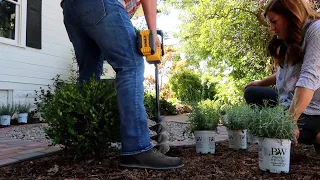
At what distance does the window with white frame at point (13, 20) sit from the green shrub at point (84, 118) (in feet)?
12.1

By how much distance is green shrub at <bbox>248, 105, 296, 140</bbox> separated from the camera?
4.78 feet

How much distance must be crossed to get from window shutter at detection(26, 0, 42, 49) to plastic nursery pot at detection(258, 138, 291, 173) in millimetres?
4552

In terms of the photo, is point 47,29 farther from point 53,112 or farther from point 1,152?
point 53,112

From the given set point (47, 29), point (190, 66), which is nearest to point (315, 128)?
point (47, 29)

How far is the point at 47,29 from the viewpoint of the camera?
557 centimetres

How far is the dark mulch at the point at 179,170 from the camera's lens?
1.46 meters

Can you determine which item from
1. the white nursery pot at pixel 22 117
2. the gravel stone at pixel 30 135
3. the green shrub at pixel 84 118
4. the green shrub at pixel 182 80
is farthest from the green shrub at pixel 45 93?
the green shrub at pixel 182 80

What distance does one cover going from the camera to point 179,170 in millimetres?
1556

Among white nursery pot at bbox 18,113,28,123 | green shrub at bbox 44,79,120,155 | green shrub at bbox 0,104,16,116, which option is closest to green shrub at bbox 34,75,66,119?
white nursery pot at bbox 18,113,28,123

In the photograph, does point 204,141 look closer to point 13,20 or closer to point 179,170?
point 179,170

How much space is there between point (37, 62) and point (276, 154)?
4731 mm

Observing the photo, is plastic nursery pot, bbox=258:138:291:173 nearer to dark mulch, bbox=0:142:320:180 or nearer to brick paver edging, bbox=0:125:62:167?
dark mulch, bbox=0:142:320:180

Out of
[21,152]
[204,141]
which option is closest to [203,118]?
[204,141]

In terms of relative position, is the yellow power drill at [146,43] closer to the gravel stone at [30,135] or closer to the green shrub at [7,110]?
the gravel stone at [30,135]
